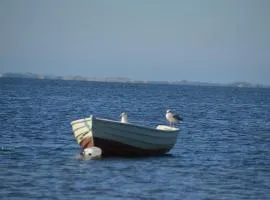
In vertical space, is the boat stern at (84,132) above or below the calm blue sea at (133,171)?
above

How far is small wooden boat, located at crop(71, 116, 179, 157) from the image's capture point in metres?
30.3

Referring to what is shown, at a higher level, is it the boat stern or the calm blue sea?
the boat stern

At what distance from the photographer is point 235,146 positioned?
132 ft

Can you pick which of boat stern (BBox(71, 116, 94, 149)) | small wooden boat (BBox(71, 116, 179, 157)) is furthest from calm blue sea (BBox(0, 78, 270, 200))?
boat stern (BBox(71, 116, 94, 149))

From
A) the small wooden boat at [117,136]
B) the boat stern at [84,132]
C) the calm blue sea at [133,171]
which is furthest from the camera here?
the boat stern at [84,132]

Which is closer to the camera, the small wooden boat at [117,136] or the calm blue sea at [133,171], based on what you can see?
the calm blue sea at [133,171]

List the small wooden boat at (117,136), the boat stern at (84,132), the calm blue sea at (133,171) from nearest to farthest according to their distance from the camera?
the calm blue sea at (133,171)
the small wooden boat at (117,136)
the boat stern at (84,132)

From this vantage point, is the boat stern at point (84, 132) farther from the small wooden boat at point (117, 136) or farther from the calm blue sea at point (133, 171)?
the calm blue sea at point (133, 171)

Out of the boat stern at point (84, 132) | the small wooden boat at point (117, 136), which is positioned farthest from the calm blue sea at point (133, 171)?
the boat stern at point (84, 132)

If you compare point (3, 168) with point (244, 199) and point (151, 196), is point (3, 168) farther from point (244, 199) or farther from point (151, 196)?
point (244, 199)

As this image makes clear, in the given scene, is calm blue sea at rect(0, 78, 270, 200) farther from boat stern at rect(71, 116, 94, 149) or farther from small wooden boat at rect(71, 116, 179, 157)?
boat stern at rect(71, 116, 94, 149)

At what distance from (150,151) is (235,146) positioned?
30.1 ft

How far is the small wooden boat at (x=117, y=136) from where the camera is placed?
30.3 meters

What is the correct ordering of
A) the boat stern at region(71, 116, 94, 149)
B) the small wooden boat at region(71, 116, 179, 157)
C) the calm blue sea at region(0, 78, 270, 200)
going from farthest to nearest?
the boat stern at region(71, 116, 94, 149) → the small wooden boat at region(71, 116, 179, 157) → the calm blue sea at region(0, 78, 270, 200)
